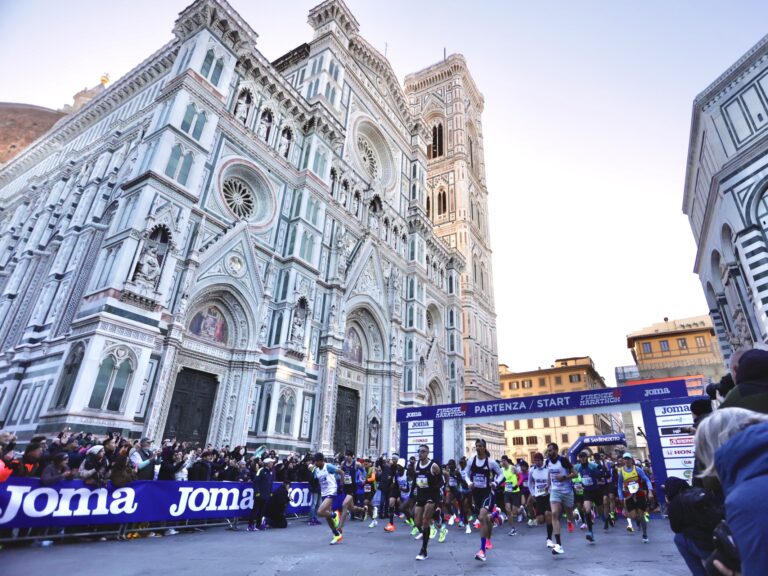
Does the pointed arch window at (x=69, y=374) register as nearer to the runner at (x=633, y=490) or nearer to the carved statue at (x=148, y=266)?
the carved statue at (x=148, y=266)

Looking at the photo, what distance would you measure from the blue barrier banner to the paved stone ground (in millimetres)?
6735

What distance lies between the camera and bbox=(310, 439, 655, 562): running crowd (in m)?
7.90

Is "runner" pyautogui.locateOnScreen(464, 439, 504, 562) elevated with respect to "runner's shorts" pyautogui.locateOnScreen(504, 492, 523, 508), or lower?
elevated

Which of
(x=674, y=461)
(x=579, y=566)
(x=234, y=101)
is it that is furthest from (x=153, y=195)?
(x=674, y=461)

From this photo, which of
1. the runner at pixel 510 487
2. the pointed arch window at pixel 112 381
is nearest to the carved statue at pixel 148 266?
the pointed arch window at pixel 112 381

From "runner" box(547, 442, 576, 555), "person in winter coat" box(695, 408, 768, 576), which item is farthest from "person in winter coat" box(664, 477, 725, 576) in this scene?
"runner" box(547, 442, 576, 555)

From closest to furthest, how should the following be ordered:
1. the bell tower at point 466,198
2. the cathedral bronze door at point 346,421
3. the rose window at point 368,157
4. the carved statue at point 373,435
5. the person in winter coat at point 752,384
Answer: the person in winter coat at point 752,384 < the cathedral bronze door at point 346,421 < the carved statue at point 373,435 < the rose window at point 368,157 < the bell tower at point 466,198

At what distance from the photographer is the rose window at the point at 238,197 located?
65.6ft

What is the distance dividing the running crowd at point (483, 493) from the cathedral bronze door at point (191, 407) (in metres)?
6.32

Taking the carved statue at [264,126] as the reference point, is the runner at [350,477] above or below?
below

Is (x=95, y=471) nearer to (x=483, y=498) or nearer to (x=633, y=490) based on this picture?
(x=483, y=498)

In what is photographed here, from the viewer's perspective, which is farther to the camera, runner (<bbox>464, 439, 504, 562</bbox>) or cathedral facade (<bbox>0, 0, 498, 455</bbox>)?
cathedral facade (<bbox>0, 0, 498, 455</bbox>)

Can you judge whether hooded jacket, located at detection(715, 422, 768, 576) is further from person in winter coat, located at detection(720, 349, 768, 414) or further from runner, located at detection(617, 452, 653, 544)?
runner, located at detection(617, 452, 653, 544)

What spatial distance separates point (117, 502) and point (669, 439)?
49.9 feet
